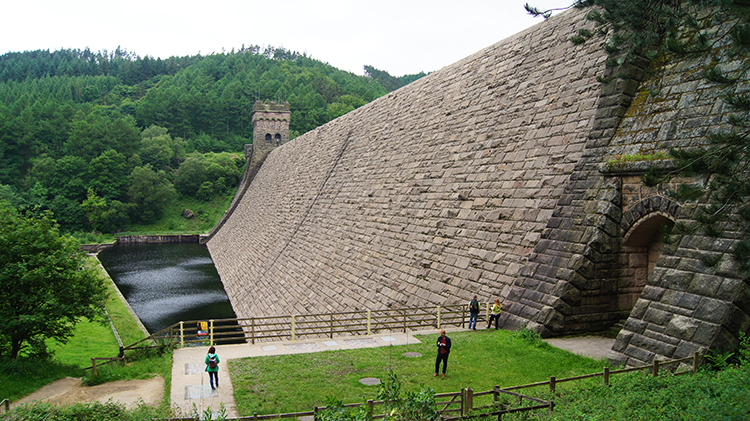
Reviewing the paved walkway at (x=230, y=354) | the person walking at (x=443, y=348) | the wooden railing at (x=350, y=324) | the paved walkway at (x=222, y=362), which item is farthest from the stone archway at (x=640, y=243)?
the paved walkway at (x=222, y=362)

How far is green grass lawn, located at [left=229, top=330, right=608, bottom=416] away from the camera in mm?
7742

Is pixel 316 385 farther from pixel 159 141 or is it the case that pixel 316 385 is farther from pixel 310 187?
pixel 159 141

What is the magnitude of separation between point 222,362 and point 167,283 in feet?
88.5

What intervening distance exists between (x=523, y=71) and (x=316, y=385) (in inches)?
459

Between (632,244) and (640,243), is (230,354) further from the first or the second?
(640,243)

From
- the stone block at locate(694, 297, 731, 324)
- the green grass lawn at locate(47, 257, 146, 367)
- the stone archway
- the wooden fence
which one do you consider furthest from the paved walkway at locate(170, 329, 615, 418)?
the green grass lawn at locate(47, 257, 146, 367)

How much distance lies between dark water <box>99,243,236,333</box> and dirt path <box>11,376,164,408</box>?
1217 centimetres

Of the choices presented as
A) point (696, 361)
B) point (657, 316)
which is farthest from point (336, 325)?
point (696, 361)

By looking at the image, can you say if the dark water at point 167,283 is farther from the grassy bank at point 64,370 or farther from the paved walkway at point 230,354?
the paved walkway at point 230,354

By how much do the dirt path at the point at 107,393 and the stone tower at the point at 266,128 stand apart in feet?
160

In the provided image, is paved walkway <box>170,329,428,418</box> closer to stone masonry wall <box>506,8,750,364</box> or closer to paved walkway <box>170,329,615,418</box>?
paved walkway <box>170,329,615,418</box>

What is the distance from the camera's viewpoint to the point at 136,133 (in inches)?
2938

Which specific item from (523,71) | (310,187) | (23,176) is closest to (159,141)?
(23,176)

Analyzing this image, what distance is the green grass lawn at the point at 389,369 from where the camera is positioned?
7.74m
